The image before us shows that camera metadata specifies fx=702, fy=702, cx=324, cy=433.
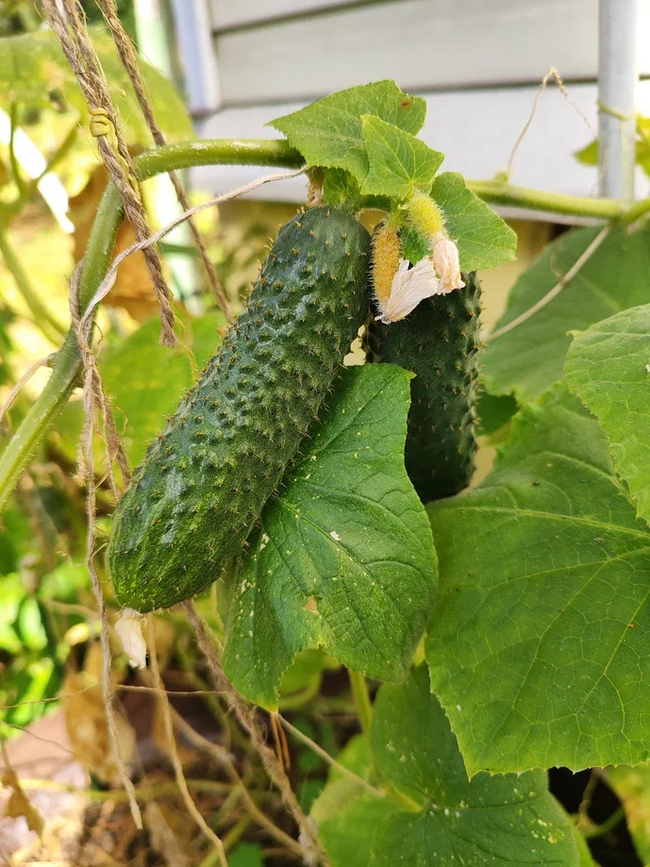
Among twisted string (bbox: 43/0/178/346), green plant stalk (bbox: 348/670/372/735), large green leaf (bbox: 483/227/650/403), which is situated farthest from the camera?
large green leaf (bbox: 483/227/650/403)

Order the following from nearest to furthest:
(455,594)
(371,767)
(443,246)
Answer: (443,246) < (455,594) < (371,767)

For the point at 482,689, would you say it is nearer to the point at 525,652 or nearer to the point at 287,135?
the point at 525,652

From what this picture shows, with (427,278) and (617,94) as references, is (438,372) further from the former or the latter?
(617,94)

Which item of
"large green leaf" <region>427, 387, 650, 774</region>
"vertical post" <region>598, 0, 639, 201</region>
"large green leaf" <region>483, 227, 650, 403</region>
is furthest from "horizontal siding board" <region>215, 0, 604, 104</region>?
"large green leaf" <region>427, 387, 650, 774</region>

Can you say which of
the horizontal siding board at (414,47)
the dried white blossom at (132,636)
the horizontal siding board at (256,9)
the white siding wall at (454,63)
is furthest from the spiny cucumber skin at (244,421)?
the horizontal siding board at (256,9)

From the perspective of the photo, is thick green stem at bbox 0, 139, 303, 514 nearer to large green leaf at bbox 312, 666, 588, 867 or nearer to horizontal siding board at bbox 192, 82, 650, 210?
large green leaf at bbox 312, 666, 588, 867

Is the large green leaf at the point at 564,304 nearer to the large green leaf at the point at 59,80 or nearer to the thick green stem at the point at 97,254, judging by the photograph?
the thick green stem at the point at 97,254

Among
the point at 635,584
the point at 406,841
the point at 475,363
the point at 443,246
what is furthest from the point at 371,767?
the point at 443,246
